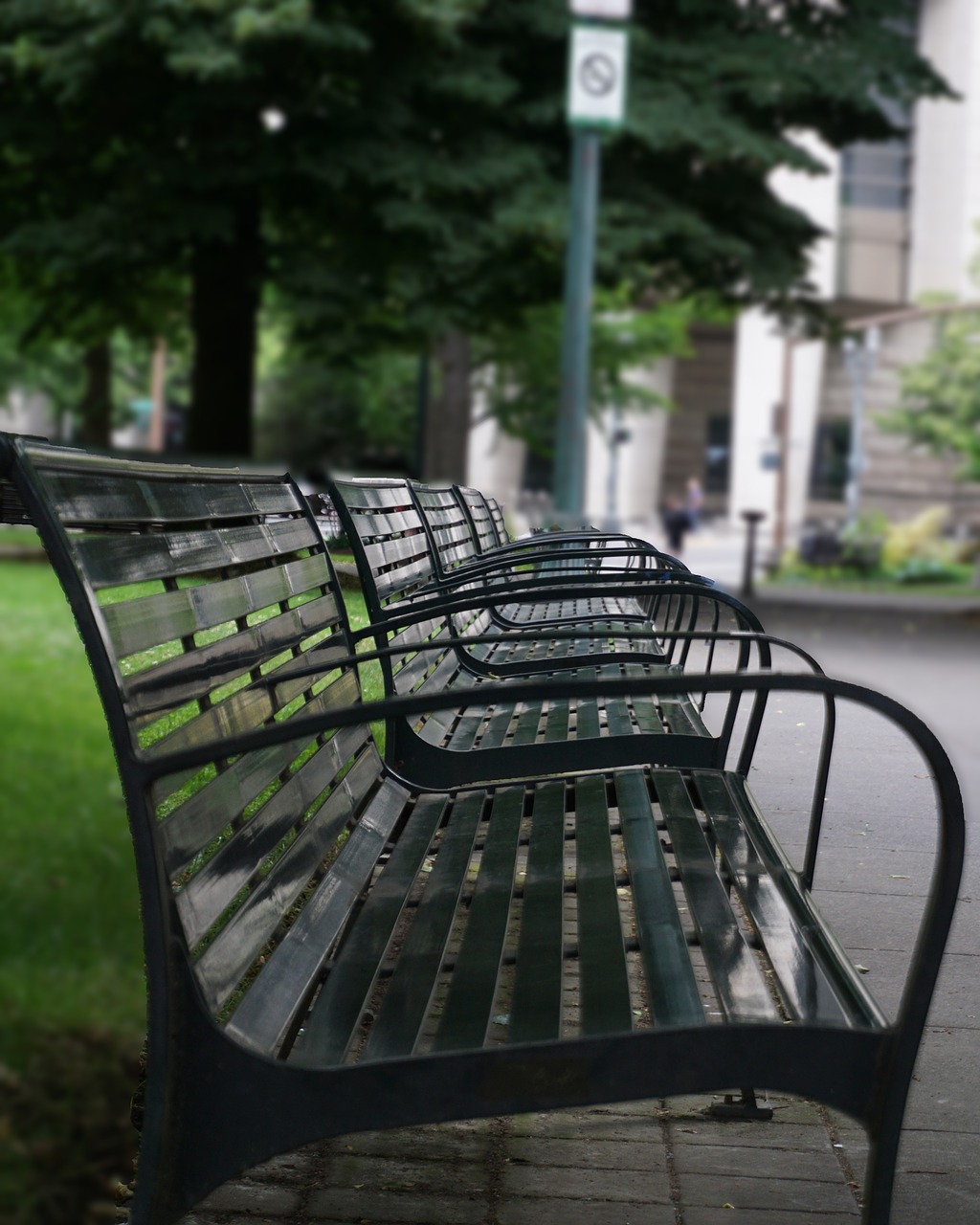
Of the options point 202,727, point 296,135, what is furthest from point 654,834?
point 296,135

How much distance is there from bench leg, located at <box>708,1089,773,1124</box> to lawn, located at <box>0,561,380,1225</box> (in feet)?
3.29

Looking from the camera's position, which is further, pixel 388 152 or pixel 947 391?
pixel 947 391

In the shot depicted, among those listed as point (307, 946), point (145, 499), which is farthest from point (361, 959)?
point (145, 499)

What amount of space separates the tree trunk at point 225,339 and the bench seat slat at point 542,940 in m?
16.6

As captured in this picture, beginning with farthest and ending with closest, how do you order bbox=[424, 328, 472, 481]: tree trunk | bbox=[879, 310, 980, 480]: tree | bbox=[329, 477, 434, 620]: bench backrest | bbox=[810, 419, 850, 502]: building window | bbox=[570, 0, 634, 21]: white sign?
1. bbox=[810, 419, 850, 502]: building window
2. bbox=[879, 310, 980, 480]: tree
3. bbox=[424, 328, 472, 481]: tree trunk
4. bbox=[570, 0, 634, 21]: white sign
5. bbox=[329, 477, 434, 620]: bench backrest

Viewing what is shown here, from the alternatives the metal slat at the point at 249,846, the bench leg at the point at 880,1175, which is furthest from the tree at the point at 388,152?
the bench leg at the point at 880,1175

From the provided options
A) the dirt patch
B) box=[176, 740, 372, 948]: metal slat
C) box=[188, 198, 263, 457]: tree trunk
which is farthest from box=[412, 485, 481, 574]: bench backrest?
box=[188, 198, 263, 457]: tree trunk

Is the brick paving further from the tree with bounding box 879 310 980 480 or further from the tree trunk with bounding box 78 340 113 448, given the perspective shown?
the tree with bounding box 879 310 980 480

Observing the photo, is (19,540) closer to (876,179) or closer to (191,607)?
(191,607)

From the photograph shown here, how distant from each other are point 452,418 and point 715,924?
2091 cm

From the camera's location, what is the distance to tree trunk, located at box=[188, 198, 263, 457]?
62.0 ft

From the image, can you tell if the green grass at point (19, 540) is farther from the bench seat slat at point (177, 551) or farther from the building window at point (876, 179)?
the building window at point (876, 179)

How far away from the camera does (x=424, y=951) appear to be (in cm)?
232

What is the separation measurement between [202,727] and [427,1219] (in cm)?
77
